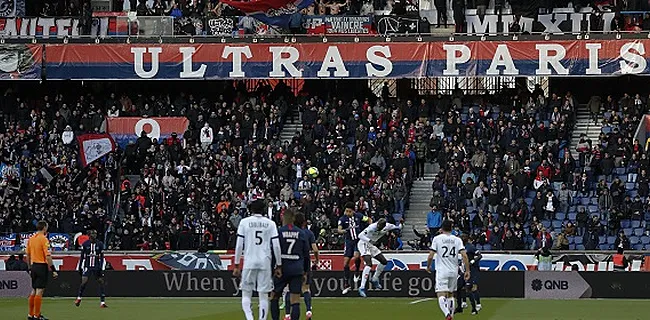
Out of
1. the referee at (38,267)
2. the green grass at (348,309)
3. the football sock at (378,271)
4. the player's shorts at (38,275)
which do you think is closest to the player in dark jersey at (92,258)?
the green grass at (348,309)

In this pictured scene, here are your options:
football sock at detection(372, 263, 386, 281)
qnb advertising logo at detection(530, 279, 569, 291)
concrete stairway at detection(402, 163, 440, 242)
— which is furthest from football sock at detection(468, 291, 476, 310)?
concrete stairway at detection(402, 163, 440, 242)

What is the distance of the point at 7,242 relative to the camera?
4300 cm

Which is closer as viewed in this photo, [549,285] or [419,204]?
[549,285]

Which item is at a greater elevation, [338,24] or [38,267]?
[338,24]

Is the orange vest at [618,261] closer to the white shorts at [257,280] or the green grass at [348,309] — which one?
the green grass at [348,309]

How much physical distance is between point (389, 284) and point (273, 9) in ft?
46.1

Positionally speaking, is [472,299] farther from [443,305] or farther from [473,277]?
[443,305]

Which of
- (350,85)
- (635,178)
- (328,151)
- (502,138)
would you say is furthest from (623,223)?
(350,85)

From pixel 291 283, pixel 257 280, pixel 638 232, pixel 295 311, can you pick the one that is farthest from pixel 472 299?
pixel 638 232

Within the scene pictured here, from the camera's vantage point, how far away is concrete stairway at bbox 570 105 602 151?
46719mm

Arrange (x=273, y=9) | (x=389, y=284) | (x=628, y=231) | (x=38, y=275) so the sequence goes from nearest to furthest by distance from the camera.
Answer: (x=38, y=275) → (x=389, y=284) → (x=628, y=231) → (x=273, y=9)

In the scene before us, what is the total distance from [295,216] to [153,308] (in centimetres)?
1046

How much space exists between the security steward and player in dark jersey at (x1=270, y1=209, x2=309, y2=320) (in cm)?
1755

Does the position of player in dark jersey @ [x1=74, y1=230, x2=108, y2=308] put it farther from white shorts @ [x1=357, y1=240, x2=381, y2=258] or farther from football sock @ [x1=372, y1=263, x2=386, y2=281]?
football sock @ [x1=372, y1=263, x2=386, y2=281]
